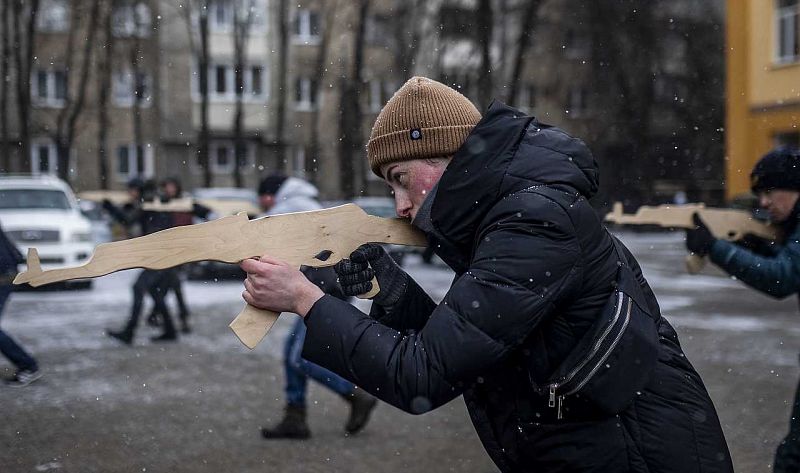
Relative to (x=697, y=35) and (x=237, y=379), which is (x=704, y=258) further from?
(x=697, y=35)

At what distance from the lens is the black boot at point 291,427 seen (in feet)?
20.0

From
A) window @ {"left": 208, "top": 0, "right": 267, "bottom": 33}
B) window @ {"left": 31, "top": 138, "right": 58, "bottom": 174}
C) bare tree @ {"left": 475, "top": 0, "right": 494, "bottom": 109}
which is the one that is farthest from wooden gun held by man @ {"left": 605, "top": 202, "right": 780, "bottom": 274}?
window @ {"left": 208, "top": 0, "right": 267, "bottom": 33}

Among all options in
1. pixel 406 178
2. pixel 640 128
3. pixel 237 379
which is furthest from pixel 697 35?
pixel 406 178

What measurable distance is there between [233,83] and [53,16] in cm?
876

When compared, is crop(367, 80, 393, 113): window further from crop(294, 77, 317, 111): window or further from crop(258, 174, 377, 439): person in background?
crop(258, 174, 377, 439): person in background

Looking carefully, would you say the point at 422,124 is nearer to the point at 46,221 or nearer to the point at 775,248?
the point at 775,248

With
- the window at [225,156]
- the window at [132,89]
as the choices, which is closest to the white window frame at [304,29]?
the window at [132,89]

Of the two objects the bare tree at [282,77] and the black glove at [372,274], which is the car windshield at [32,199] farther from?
the black glove at [372,274]

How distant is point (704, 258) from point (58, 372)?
631cm

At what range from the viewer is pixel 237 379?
27.0 ft

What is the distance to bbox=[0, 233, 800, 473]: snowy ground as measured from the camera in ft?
18.5

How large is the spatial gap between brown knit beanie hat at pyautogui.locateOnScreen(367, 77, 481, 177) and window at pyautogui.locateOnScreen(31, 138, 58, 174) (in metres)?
25.8

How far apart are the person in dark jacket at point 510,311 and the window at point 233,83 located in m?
29.3

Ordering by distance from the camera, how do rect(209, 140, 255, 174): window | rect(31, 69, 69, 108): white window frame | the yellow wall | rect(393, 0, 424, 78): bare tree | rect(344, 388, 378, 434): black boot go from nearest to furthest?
rect(344, 388, 378, 434): black boot < the yellow wall < rect(393, 0, 424, 78): bare tree < rect(31, 69, 69, 108): white window frame < rect(209, 140, 255, 174): window
